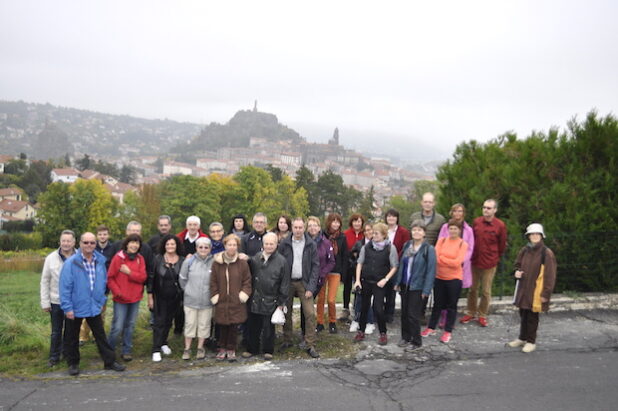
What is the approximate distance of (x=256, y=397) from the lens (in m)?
4.11

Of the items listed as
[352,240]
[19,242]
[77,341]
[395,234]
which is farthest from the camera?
[19,242]

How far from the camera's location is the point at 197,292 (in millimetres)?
5121

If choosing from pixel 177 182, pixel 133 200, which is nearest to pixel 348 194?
pixel 177 182

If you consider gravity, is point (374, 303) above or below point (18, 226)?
above

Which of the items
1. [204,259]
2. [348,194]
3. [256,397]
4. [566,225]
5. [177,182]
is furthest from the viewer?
[348,194]

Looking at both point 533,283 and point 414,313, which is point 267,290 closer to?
point 414,313

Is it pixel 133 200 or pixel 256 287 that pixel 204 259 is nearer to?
pixel 256 287

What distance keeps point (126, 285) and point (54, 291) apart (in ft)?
2.52

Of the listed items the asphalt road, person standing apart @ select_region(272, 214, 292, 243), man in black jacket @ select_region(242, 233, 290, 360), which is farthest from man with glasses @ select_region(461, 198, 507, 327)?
man in black jacket @ select_region(242, 233, 290, 360)

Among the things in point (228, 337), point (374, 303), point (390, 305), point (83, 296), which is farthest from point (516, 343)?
point (83, 296)

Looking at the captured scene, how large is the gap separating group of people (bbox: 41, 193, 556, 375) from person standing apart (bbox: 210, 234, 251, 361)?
0.4 inches

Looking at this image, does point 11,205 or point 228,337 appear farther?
point 11,205

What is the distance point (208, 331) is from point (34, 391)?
176 centimetres

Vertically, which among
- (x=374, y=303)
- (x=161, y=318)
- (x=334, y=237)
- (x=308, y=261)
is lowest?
(x=161, y=318)
